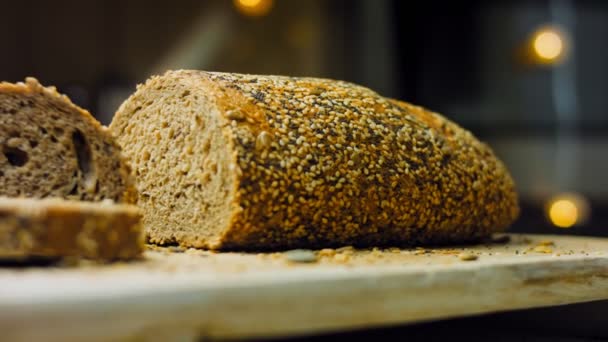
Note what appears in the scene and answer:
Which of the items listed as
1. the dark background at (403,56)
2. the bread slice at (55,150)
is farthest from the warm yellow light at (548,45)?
the bread slice at (55,150)

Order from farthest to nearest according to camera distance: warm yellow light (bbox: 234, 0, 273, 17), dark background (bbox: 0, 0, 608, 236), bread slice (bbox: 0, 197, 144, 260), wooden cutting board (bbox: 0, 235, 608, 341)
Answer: warm yellow light (bbox: 234, 0, 273, 17), dark background (bbox: 0, 0, 608, 236), bread slice (bbox: 0, 197, 144, 260), wooden cutting board (bbox: 0, 235, 608, 341)

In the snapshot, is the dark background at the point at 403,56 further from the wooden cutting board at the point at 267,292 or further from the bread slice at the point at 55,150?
the wooden cutting board at the point at 267,292

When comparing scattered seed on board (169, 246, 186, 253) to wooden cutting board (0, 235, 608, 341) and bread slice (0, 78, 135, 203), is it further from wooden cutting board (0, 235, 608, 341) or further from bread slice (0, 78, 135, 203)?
bread slice (0, 78, 135, 203)

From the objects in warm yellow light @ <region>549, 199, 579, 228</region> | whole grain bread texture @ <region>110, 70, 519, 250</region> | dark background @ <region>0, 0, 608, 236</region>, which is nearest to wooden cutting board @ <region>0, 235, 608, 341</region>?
whole grain bread texture @ <region>110, 70, 519, 250</region>

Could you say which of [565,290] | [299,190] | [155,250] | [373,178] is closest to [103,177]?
[155,250]

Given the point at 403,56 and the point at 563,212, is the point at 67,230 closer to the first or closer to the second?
Answer: the point at 563,212

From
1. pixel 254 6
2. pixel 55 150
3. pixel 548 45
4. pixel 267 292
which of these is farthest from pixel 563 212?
pixel 267 292
